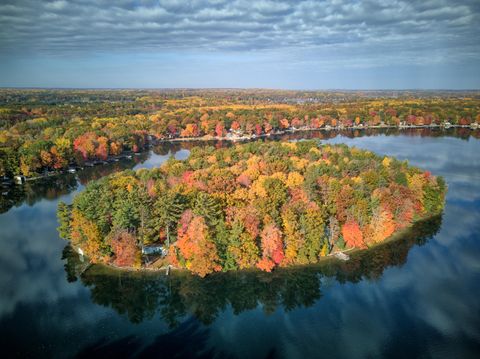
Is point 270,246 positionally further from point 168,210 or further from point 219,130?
point 219,130

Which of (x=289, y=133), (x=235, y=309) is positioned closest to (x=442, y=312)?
(x=235, y=309)

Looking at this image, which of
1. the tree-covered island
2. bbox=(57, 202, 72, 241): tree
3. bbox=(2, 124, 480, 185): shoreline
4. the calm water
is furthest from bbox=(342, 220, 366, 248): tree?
bbox=(2, 124, 480, 185): shoreline

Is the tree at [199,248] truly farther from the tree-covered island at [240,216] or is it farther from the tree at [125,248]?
the tree at [125,248]

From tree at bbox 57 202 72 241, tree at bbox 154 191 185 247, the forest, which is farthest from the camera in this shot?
the forest

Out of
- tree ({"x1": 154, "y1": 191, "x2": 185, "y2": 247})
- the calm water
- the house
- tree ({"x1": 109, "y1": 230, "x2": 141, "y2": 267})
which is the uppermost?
tree ({"x1": 154, "y1": 191, "x2": 185, "y2": 247})

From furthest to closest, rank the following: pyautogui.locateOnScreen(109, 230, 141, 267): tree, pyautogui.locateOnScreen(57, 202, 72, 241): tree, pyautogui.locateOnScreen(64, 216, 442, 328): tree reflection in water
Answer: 1. pyautogui.locateOnScreen(57, 202, 72, 241): tree
2. pyautogui.locateOnScreen(109, 230, 141, 267): tree
3. pyautogui.locateOnScreen(64, 216, 442, 328): tree reflection in water

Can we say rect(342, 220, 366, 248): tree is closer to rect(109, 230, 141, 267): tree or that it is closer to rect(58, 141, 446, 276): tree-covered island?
rect(58, 141, 446, 276): tree-covered island
